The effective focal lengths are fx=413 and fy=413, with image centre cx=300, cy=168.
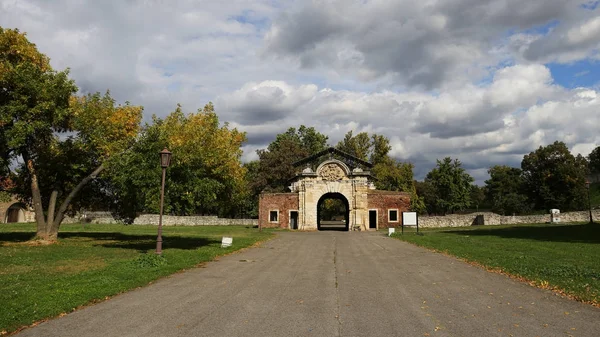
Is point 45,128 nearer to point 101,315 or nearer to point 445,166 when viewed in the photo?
point 101,315

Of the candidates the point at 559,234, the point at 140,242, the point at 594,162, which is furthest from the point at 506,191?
the point at 140,242

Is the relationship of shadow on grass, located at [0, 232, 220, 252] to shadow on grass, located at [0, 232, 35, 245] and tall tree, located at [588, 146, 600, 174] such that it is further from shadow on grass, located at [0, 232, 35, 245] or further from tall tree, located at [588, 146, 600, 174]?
tall tree, located at [588, 146, 600, 174]

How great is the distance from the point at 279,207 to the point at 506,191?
252ft

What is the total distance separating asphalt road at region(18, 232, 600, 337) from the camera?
6.73 metres

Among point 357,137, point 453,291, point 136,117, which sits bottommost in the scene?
point 453,291

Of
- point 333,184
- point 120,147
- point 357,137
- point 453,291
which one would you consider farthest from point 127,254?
point 357,137

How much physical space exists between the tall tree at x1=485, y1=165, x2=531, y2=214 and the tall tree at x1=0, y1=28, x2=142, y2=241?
7826 cm

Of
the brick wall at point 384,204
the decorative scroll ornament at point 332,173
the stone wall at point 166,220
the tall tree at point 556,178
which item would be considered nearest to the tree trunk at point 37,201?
the decorative scroll ornament at point 332,173

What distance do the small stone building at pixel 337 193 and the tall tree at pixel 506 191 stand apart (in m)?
45.3

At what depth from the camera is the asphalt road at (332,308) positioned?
673cm

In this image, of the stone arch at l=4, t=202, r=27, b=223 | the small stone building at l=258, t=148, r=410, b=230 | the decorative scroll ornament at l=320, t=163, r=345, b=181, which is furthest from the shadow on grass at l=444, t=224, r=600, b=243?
the stone arch at l=4, t=202, r=27, b=223

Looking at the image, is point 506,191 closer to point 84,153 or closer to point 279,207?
point 279,207

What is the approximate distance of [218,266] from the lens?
14867mm

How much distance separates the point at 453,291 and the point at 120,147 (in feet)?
64.2
